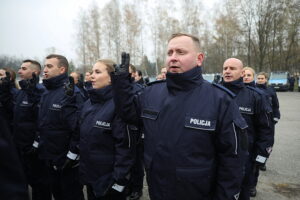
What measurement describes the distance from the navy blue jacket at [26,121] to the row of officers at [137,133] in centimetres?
2

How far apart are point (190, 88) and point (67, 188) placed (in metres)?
2.30

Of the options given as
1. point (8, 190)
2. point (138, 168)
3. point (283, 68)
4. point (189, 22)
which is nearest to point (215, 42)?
point (189, 22)

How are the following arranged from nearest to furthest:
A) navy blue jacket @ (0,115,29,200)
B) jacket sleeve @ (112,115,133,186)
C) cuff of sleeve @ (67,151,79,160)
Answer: navy blue jacket @ (0,115,29,200) < jacket sleeve @ (112,115,133,186) < cuff of sleeve @ (67,151,79,160)

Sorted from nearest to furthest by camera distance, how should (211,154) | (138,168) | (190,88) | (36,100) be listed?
(211,154)
(190,88)
(36,100)
(138,168)

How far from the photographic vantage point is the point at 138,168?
4.46m

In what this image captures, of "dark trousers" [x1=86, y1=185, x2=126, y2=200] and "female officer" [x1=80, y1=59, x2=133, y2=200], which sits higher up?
"female officer" [x1=80, y1=59, x2=133, y2=200]

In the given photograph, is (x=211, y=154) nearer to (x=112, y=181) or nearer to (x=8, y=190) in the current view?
(x=112, y=181)


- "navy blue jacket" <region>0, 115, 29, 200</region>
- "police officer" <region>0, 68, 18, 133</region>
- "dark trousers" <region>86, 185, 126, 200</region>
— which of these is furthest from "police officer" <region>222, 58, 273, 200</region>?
"police officer" <region>0, 68, 18, 133</region>

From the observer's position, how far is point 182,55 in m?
2.12

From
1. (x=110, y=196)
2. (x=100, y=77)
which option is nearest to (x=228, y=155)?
(x=110, y=196)

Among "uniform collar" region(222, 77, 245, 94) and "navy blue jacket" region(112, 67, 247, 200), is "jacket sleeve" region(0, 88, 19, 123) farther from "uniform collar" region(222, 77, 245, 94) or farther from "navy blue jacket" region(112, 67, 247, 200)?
"uniform collar" region(222, 77, 245, 94)

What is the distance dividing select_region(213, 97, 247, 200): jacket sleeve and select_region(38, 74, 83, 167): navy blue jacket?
1.94m

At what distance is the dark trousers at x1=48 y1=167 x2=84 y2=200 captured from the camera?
324 cm

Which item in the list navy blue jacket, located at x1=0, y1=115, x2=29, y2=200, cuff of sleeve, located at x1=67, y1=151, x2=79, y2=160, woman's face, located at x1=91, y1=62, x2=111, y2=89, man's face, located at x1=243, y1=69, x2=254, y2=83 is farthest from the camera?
man's face, located at x1=243, y1=69, x2=254, y2=83
